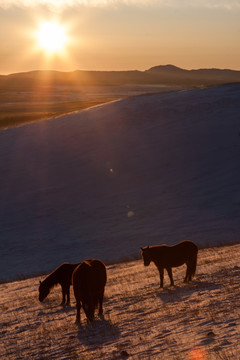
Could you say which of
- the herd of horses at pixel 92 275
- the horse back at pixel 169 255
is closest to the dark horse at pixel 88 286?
the herd of horses at pixel 92 275

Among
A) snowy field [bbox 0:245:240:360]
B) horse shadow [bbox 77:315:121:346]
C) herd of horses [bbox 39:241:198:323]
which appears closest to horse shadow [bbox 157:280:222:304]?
snowy field [bbox 0:245:240:360]

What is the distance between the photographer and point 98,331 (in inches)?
410

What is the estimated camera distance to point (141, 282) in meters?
15.4

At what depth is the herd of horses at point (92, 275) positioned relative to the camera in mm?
10977

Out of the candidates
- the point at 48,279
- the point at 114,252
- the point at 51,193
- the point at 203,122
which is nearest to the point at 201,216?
the point at 114,252

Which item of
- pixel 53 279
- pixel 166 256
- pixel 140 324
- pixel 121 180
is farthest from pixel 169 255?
pixel 121 180

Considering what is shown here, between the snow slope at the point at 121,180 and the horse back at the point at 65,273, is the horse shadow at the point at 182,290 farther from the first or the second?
the snow slope at the point at 121,180

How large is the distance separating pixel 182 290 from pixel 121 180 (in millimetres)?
23304

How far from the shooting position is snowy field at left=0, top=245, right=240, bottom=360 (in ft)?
28.7

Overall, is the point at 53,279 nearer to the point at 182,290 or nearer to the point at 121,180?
the point at 182,290

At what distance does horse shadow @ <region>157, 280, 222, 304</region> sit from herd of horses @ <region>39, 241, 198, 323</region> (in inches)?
13.3

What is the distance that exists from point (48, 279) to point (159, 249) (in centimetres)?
309

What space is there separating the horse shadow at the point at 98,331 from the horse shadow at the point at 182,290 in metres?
1.93

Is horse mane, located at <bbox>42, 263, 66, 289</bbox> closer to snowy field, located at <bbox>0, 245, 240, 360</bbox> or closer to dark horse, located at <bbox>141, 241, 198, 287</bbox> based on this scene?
snowy field, located at <bbox>0, 245, 240, 360</bbox>
